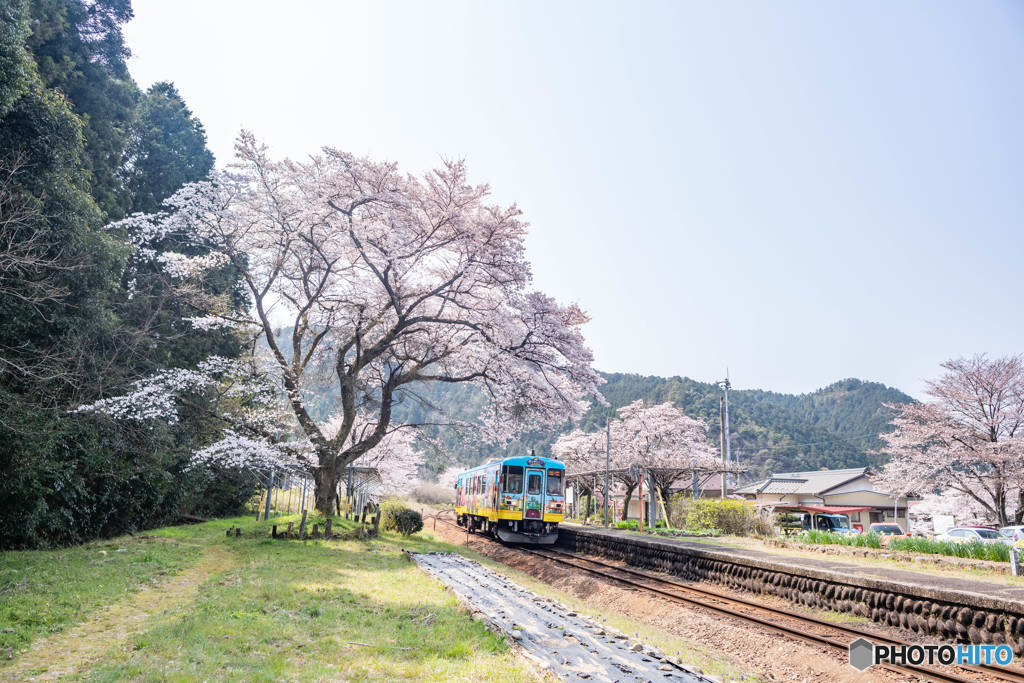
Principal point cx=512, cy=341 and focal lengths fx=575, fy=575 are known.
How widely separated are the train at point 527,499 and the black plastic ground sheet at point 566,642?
373 inches

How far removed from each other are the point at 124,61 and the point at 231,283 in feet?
23.2

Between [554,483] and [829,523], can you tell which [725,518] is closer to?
[554,483]

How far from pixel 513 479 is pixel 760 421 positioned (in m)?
56.2

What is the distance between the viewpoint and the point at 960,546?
1225 cm

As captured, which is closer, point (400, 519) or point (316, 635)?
point (316, 635)

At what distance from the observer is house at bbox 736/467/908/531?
36.9 meters

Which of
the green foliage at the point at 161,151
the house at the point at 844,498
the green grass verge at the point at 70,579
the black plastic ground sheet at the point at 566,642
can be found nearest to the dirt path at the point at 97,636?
the green grass verge at the point at 70,579

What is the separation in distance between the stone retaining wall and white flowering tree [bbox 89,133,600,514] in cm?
453

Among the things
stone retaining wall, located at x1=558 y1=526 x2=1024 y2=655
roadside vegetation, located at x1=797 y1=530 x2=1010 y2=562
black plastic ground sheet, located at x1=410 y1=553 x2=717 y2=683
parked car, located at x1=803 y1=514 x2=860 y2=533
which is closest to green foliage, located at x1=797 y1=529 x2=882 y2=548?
roadside vegetation, located at x1=797 y1=530 x2=1010 y2=562

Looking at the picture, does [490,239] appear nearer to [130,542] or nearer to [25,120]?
[25,120]

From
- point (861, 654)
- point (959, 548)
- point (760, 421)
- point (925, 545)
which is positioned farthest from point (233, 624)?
point (760, 421)

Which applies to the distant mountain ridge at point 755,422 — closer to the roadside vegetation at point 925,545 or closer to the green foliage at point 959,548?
the roadside vegetation at point 925,545

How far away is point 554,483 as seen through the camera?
1798 cm

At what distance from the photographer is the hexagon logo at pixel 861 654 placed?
6.21 m
